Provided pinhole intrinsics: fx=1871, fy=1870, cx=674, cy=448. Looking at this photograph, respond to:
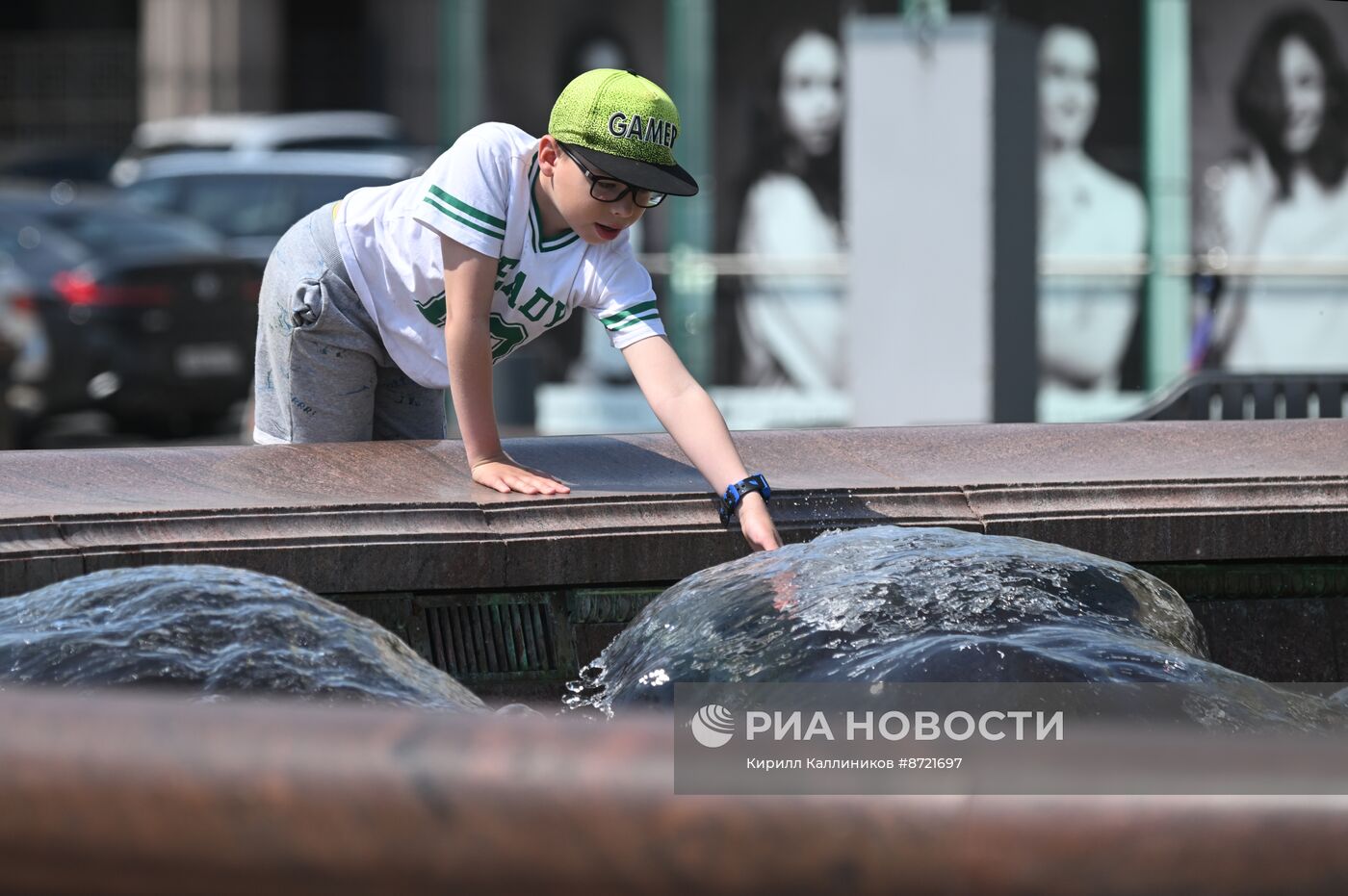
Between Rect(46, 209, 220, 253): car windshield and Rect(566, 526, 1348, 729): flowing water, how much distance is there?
1045cm

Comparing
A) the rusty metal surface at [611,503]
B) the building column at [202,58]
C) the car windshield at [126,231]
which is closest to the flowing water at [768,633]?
the rusty metal surface at [611,503]

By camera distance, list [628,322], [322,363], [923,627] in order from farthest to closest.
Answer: [322,363]
[628,322]
[923,627]

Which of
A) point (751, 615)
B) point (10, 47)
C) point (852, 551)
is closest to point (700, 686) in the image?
point (751, 615)

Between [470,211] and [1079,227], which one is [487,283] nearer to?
[470,211]

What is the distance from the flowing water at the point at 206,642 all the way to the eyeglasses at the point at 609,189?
1.01 meters

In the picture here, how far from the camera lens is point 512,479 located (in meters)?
3.50

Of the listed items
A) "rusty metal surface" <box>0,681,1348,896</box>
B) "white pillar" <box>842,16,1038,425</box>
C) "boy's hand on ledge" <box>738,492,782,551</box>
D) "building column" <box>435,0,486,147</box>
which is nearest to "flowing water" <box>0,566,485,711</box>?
"boy's hand on ledge" <box>738,492,782,551</box>

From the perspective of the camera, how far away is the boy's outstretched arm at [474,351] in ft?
→ 11.5

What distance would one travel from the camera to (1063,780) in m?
0.98

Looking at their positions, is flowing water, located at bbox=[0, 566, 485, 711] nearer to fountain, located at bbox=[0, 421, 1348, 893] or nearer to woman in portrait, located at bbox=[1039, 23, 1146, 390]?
fountain, located at bbox=[0, 421, 1348, 893]

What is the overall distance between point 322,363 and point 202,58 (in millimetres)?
21172

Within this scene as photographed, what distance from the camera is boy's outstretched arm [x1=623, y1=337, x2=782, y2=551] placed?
330cm

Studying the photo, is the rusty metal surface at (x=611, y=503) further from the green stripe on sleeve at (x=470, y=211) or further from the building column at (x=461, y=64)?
the building column at (x=461, y=64)

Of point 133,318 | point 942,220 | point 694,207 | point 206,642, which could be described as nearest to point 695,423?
point 206,642
